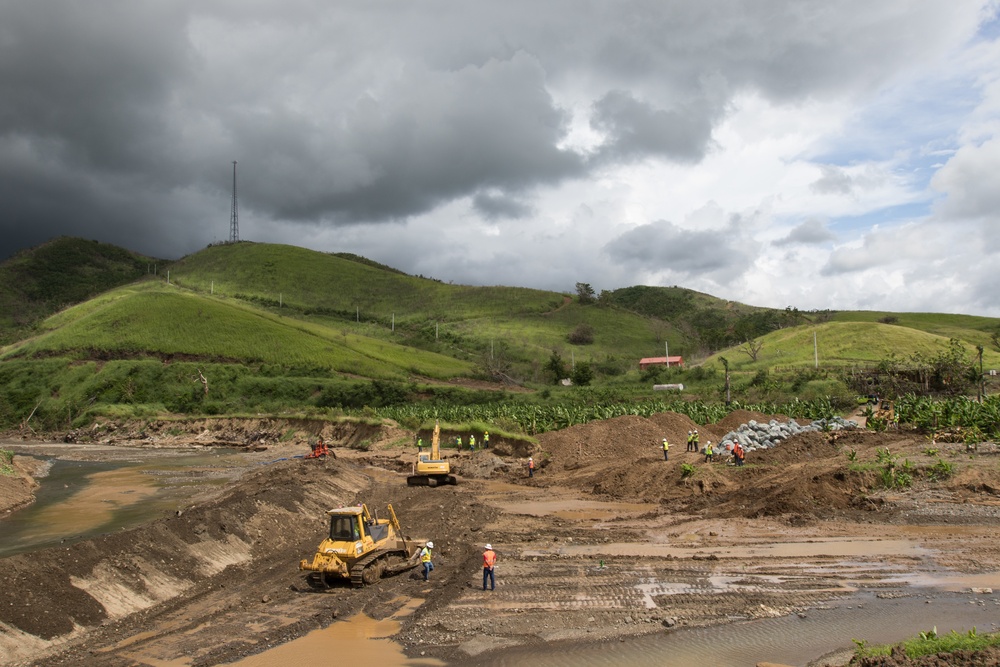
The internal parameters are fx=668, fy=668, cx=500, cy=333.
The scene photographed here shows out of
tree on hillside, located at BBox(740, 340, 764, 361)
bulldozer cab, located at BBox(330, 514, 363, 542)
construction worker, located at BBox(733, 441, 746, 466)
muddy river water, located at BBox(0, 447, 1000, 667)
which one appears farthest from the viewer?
tree on hillside, located at BBox(740, 340, 764, 361)

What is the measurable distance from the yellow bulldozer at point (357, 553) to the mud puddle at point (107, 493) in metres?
11.1

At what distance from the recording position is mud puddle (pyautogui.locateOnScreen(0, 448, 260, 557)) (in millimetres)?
23609

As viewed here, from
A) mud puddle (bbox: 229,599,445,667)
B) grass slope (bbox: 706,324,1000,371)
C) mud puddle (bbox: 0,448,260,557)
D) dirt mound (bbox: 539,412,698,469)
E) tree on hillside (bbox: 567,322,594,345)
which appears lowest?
mud puddle (bbox: 0,448,260,557)

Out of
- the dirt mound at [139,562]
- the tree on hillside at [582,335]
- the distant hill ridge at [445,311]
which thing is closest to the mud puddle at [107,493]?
the dirt mound at [139,562]

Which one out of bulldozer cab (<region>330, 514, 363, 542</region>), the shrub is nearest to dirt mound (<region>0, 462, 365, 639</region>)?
bulldozer cab (<region>330, 514, 363, 542</region>)

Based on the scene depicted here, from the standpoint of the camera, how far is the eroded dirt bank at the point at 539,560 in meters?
13.0

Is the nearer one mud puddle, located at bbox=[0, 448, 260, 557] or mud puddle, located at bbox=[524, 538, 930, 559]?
mud puddle, located at bbox=[524, 538, 930, 559]

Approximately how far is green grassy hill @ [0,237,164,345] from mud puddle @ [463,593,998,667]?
164 metres

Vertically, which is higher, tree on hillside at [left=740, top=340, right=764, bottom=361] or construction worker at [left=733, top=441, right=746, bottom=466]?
tree on hillside at [left=740, top=340, right=764, bottom=361]

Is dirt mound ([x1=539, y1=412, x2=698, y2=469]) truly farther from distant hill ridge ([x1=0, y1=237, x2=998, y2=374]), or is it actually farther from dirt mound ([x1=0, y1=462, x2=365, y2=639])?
distant hill ridge ([x1=0, y1=237, x2=998, y2=374])

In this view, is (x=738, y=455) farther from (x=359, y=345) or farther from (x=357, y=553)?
(x=359, y=345)

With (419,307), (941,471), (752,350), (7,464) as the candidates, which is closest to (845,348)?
(752,350)

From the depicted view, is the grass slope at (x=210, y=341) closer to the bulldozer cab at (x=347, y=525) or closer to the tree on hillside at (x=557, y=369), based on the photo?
the tree on hillside at (x=557, y=369)

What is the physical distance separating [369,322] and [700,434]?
10032 centimetres
